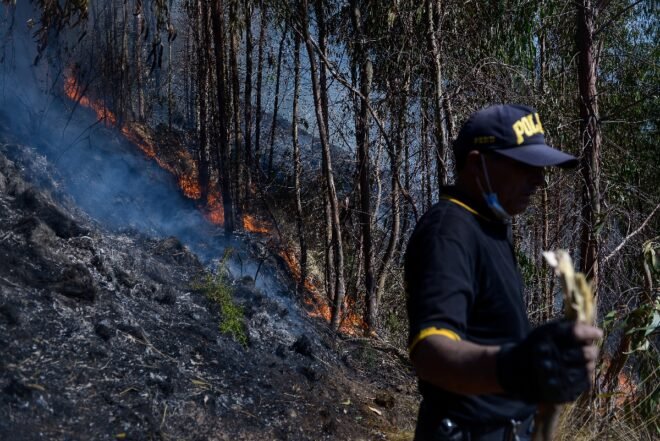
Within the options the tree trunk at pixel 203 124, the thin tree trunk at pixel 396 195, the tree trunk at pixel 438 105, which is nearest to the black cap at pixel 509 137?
the tree trunk at pixel 438 105

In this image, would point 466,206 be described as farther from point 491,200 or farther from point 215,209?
point 215,209

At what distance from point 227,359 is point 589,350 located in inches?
184

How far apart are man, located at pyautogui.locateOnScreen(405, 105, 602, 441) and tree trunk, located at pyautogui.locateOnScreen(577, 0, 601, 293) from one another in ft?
13.4

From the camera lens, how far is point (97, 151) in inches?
412

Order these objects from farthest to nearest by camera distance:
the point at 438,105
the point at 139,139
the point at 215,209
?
1. the point at 139,139
2. the point at 215,209
3. the point at 438,105

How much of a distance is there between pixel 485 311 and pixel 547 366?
0.36 metres

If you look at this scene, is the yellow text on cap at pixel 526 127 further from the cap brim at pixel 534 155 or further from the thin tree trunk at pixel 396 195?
the thin tree trunk at pixel 396 195

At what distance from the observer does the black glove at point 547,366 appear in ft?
4.77

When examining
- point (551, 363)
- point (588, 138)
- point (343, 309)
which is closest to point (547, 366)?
point (551, 363)

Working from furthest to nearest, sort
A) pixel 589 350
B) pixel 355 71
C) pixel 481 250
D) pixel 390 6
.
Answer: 1. pixel 355 71
2. pixel 390 6
3. pixel 481 250
4. pixel 589 350

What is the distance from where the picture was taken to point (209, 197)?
1264 cm

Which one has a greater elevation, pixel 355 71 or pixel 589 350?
pixel 355 71

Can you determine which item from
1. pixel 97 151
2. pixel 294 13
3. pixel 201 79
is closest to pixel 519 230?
pixel 294 13

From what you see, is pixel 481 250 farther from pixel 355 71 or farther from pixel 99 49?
pixel 99 49
